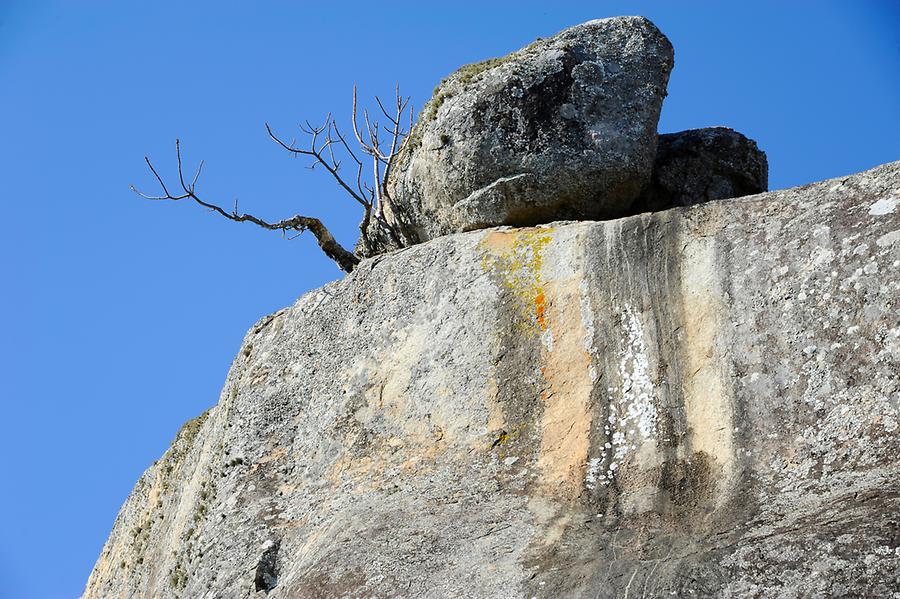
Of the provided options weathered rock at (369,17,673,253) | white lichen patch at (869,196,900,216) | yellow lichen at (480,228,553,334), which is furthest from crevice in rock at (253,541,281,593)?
white lichen patch at (869,196,900,216)

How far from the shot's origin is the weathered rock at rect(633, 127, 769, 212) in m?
14.3

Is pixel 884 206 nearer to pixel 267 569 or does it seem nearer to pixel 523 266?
pixel 523 266

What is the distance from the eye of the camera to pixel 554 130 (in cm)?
1348

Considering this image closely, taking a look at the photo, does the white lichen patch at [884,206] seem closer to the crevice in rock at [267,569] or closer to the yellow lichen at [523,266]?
the yellow lichen at [523,266]

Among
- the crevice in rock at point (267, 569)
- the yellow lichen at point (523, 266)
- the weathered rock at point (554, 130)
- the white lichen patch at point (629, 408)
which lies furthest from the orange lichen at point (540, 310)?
the crevice in rock at point (267, 569)

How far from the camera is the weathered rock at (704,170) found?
14303 millimetres

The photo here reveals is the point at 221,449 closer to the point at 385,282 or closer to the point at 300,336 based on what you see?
the point at 300,336

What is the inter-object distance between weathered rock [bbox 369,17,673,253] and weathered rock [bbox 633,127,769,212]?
68 centimetres

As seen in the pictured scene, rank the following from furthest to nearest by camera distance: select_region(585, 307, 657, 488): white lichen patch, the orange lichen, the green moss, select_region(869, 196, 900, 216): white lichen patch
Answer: the green moss → the orange lichen → select_region(585, 307, 657, 488): white lichen patch → select_region(869, 196, 900, 216): white lichen patch

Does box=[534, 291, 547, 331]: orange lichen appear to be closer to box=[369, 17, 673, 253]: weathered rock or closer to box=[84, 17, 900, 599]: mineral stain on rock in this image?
box=[84, 17, 900, 599]: mineral stain on rock

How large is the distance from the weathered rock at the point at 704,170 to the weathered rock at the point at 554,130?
68 cm

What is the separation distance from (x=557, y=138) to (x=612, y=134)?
2.10 ft

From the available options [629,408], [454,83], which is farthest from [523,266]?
[454,83]

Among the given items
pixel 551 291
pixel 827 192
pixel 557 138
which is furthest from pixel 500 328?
pixel 827 192
